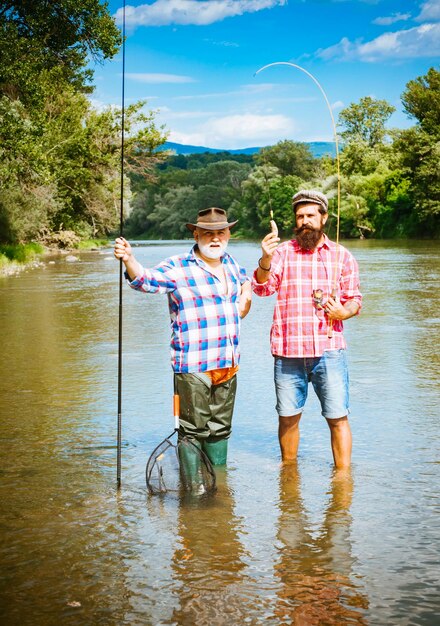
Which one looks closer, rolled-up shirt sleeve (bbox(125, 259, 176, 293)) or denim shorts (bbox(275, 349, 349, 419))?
rolled-up shirt sleeve (bbox(125, 259, 176, 293))

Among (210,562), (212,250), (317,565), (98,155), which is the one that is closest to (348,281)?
(212,250)

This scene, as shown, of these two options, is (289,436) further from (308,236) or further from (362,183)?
(362,183)

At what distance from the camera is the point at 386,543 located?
4.65 metres

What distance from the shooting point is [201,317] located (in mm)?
5418

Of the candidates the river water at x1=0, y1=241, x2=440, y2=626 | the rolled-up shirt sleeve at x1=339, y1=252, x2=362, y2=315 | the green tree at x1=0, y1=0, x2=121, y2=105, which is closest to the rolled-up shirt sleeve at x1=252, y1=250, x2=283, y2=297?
the rolled-up shirt sleeve at x1=339, y1=252, x2=362, y2=315

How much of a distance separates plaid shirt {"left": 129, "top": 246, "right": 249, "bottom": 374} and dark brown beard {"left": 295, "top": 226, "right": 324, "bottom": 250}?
634 millimetres

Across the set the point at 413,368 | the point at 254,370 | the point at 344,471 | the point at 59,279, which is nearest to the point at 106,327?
the point at 254,370

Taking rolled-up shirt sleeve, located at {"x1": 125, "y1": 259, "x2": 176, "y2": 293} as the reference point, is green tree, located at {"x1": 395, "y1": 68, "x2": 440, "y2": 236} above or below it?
above

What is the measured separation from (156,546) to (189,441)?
0.89m

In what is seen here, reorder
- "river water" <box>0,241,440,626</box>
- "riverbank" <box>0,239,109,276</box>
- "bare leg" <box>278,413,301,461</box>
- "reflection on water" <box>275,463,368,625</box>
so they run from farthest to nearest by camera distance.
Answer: "riverbank" <box>0,239,109,276</box> → "bare leg" <box>278,413,301,461</box> → "river water" <box>0,241,440,626</box> → "reflection on water" <box>275,463,368,625</box>

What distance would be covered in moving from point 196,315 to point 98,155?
40.9 metres

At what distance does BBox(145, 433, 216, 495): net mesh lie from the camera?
5.37 m

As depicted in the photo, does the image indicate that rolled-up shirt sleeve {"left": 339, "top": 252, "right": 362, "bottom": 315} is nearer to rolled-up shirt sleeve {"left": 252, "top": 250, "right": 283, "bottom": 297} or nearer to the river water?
rolled-up shirt sleeve {"left": 252, "top": 250, "right": 283, "bottom": 297}

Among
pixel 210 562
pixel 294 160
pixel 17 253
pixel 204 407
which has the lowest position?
pixel 210 562
